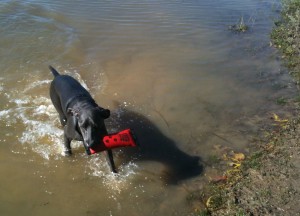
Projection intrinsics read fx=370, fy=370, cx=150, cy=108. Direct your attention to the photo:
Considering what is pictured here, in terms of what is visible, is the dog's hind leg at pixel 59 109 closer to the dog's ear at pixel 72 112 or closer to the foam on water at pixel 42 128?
the foam on water at pixel 42 128

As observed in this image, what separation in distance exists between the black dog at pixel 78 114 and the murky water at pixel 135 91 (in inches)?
21.3

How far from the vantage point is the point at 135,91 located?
28.4 feet

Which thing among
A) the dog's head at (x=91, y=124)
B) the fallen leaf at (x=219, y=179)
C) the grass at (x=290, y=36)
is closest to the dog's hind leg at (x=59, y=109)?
the dog's head at (x=91, y=124)

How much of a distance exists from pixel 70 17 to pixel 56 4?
119cm

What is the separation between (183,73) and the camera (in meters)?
9.41

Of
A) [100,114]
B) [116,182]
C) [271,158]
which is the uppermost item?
[100,114]

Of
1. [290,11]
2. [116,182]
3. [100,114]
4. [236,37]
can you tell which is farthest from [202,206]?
[290,11]

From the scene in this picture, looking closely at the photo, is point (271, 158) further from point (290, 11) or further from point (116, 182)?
point (290, 11)

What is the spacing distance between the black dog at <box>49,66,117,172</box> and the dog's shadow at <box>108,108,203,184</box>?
74 centimetres

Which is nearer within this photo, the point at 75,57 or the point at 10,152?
the point at 10,152

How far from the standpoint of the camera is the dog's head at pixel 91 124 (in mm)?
5680

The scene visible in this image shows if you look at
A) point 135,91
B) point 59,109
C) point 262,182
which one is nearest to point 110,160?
point 59,109

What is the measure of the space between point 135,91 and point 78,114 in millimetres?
2919

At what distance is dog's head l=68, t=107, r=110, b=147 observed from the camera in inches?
224
